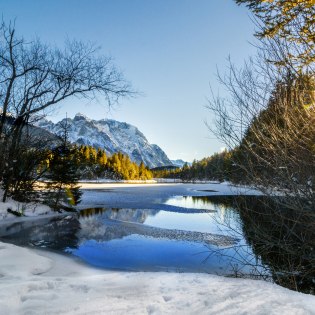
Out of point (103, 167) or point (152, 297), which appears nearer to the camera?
point (152, 297)

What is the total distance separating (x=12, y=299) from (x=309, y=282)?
699cm

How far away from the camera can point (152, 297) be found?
12.8 feet

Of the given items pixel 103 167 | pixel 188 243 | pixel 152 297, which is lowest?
pixel 188 243

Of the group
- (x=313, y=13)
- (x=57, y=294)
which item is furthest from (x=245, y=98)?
(x=57, y=294)

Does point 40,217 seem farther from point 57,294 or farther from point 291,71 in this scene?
point 291,71

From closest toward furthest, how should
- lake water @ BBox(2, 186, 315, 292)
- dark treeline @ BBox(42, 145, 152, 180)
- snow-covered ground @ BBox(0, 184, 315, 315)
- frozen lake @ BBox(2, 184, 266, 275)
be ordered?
snow-covered ground @ BBox(0, 184, 315, 315) → lake water @ BBox(2, 186, 315, 292) → frozen lake @ BBox(2, 184, 266, 275) → dark treeline @ BBox(42, 145, 152, 180)

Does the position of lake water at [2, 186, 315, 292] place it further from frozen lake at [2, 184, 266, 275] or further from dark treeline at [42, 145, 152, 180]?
dark treeline at [42, 145, 152, 180]

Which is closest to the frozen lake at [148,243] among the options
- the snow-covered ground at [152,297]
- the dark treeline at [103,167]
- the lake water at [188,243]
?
the lake water at [188,243]

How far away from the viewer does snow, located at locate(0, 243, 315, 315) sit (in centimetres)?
341

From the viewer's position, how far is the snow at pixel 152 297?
3408 millimetres

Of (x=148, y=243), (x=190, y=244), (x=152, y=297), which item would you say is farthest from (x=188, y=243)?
(x=152, y=297)

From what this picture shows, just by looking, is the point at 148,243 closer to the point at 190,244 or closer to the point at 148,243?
the point at 148,243

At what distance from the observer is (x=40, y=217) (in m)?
17.1

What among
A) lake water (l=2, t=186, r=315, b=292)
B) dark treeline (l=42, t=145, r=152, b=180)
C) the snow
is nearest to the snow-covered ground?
the snow
